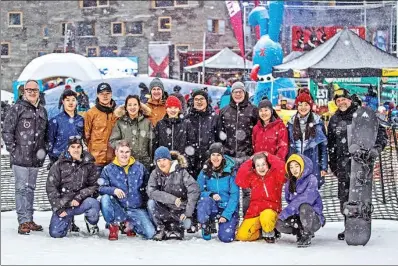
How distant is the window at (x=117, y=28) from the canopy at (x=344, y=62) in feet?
87.8

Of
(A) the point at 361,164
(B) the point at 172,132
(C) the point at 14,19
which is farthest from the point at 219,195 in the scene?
(C) the point at 14,19

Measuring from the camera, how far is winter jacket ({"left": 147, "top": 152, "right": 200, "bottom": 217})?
674 centimetres

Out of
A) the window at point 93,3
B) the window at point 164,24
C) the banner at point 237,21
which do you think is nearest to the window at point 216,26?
the window at point 164,24

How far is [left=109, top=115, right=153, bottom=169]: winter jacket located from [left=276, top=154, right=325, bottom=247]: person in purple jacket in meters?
1.46

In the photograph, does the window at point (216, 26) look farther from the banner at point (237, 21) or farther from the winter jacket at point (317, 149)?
the winter jacket at point (317, 149)

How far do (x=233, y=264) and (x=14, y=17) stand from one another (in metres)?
40.3

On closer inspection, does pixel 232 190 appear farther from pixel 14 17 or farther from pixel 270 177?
pixel 14 17

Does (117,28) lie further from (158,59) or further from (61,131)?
(61,131)

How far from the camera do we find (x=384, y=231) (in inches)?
288

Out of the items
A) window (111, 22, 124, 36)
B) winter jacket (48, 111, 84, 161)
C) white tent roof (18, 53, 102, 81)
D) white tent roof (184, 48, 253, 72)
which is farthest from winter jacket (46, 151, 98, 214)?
window (111, 22, 124, 36)

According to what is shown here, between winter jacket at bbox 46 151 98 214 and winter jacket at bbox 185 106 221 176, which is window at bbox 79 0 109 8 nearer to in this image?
winter jacket at bbox 185 106 221 176

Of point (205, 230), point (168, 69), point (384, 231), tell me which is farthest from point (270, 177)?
point (168, 69)

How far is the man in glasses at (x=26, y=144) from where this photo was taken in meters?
6.98

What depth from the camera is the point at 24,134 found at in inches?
275
